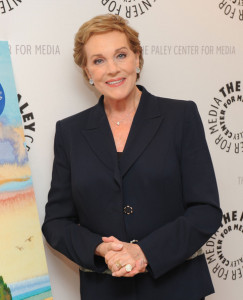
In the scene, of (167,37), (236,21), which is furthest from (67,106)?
(236,21)

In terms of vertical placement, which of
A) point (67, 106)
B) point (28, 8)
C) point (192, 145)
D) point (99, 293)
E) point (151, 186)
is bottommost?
point (99, 293)

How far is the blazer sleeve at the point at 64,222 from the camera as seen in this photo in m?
1.80

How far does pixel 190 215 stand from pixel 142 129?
35 cm

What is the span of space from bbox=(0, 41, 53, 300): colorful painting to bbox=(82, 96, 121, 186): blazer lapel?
0.26 m

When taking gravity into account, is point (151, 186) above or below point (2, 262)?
above

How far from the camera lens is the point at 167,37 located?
90.1 inches

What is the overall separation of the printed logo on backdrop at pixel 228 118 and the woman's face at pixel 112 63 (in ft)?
2.17

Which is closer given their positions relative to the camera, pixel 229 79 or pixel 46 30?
pixel 46 30

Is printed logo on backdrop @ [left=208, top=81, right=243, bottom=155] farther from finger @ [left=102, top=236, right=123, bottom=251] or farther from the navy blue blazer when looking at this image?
finger @ [left=102, top=236, right=123, bottom=251]

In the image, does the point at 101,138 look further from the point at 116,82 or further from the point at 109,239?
the point at 109,239

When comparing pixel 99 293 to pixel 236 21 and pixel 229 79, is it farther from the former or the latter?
pixel 236 21

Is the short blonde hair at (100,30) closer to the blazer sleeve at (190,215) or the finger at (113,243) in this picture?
the blazer sleeve at (190,215)

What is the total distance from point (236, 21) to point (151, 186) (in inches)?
42.5

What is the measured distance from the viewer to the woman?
5.73ft
